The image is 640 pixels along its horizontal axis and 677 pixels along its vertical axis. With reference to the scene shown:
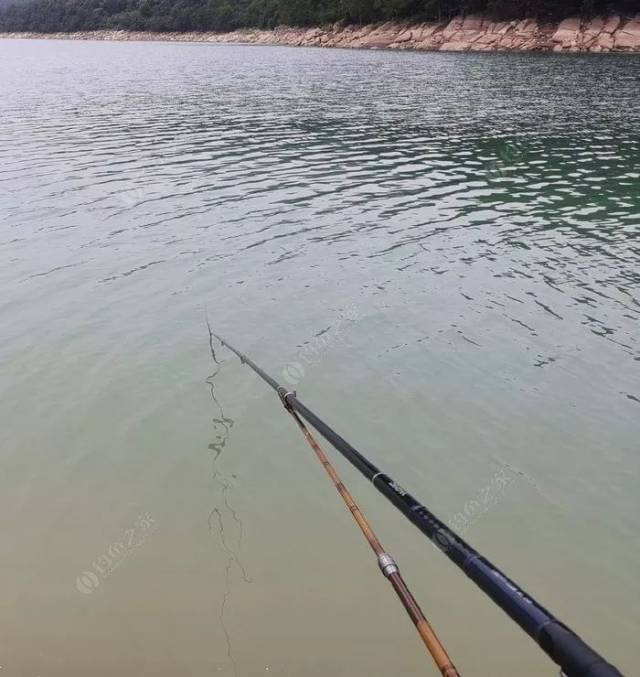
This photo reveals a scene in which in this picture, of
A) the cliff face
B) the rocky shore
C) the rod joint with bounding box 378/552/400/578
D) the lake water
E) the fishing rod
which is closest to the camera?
the fishing rod

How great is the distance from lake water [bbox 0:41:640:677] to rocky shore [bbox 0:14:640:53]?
79.7 metres

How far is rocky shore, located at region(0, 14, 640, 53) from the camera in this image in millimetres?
91375

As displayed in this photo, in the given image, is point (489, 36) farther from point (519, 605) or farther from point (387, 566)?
point (519, 605)

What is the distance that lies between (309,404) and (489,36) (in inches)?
4371

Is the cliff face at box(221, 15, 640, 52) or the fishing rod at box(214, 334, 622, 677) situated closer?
the fishing rod at box(214, 334, 622, 677)

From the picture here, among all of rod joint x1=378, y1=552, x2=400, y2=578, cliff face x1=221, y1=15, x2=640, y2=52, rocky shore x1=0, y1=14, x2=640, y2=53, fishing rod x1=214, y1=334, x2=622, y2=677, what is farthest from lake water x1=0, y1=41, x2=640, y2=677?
cliff face x1=221, y1=15, x2=640, y2=52

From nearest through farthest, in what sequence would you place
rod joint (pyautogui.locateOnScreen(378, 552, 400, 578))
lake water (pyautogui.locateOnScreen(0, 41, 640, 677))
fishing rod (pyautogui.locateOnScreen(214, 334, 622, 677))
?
fishing rod (pyautogui.locateOnScreen(214, 334, 622, 677))
rod joint (pyautogui.locateOnScreen(378, 552, 400, 578))
lake water (pyautogui.locateOnScreen(0, 41, 640, 677))

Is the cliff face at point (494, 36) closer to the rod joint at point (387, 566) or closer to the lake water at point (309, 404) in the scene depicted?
the lake water at point (309, 404)

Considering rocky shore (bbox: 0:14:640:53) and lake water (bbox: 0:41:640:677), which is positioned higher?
lake water (bbox: 0:41:640:677)

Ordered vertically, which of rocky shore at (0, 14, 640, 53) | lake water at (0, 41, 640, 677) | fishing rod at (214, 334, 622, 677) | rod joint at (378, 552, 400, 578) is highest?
fishing rod at (214, 334, 622, 677)

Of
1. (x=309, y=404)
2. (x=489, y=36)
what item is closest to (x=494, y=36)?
(x=489, y=36)

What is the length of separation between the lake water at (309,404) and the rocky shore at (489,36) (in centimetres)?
7972

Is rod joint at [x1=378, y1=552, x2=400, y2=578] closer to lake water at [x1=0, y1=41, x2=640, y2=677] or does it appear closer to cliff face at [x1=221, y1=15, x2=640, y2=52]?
lake water at [x1=0, y1=41, x2=640, y2=677]

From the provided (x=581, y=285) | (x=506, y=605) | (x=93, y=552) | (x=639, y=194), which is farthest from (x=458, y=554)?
(x=639, y=194)
